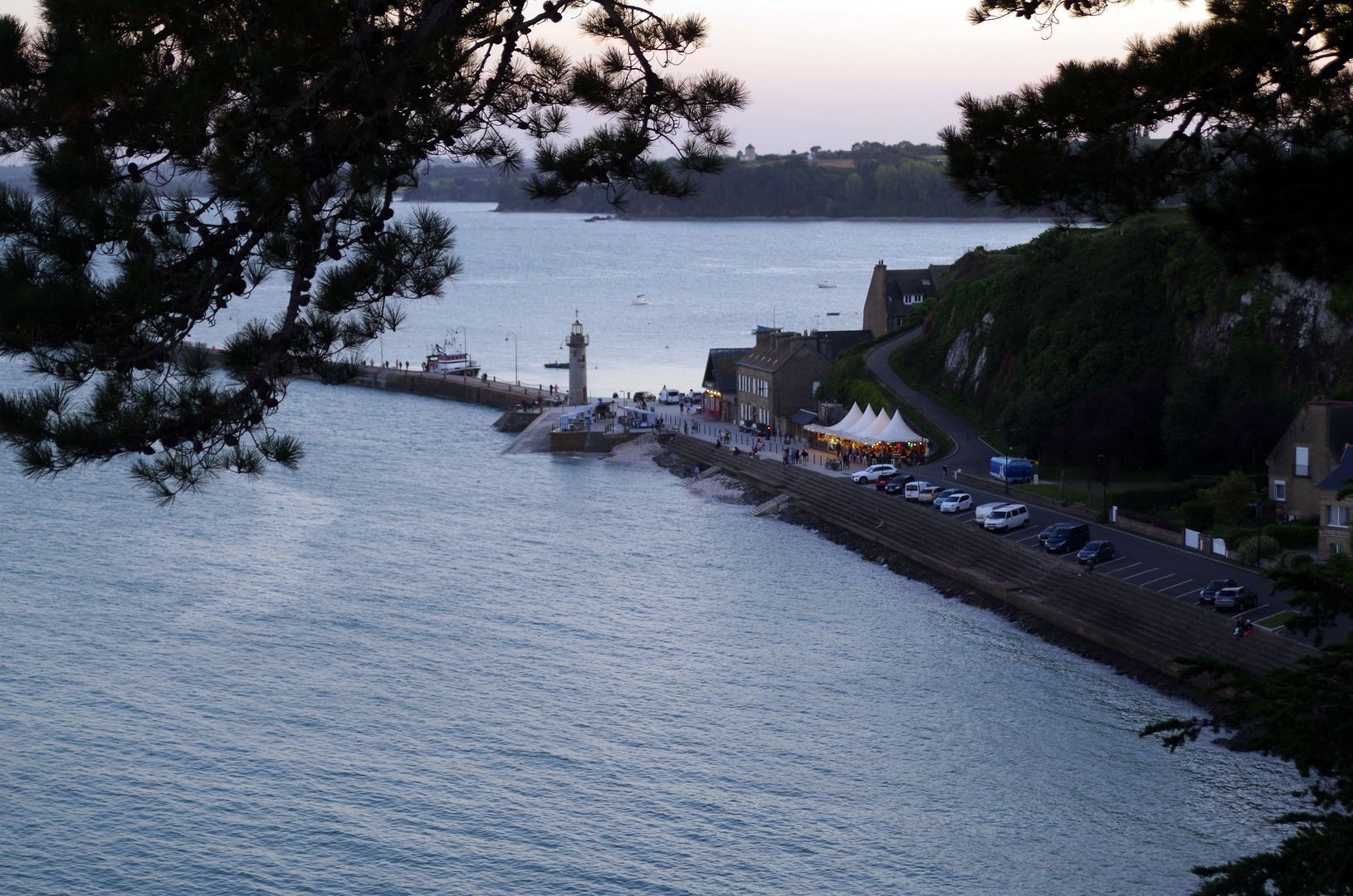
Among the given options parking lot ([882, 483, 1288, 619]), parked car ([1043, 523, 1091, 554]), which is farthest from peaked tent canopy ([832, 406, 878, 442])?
parked car ([1043, 523, 1091, 554])

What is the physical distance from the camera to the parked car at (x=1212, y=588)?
2827 cm

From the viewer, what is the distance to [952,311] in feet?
190

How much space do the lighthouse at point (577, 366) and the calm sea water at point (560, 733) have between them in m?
24.7

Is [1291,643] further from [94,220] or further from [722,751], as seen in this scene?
[94,220]

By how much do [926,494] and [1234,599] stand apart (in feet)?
46.7

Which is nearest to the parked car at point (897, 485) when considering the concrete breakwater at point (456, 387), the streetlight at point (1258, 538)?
the streetlight at point (1258, 538)

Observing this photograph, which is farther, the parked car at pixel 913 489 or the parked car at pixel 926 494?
the parked car at pixel 913 489

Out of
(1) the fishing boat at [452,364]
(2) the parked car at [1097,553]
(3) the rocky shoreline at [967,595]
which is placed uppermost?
(1) the fishing boat at [452,364]

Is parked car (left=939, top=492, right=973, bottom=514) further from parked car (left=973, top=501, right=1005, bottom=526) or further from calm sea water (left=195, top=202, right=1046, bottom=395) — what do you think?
calm sea water (left=195, top=202, right=1046, bottom=395)

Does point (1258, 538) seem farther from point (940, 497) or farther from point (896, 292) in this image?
point (896, 292)

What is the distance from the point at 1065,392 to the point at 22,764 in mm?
32359

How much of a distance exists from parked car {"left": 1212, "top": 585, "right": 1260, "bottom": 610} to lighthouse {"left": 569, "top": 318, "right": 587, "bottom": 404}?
1608 inches

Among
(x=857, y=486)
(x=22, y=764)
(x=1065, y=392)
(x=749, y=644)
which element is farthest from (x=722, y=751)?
(x=1065, y=392)

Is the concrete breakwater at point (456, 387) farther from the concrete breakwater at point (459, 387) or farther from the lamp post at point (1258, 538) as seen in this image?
the lamp post at point (1258, 538)
